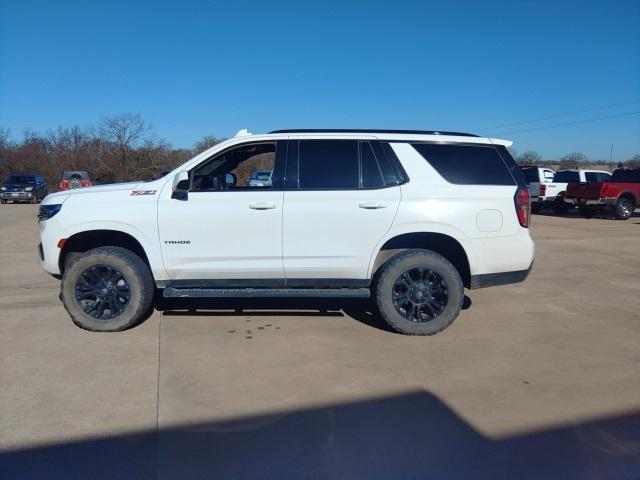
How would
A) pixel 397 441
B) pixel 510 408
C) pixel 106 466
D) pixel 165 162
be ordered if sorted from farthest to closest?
pixel 165 162 < pixel 510 408 < pixel 397 441 < pixel 106 466

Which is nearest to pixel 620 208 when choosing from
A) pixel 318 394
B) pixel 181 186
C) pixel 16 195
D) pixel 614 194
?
pixel 614 194

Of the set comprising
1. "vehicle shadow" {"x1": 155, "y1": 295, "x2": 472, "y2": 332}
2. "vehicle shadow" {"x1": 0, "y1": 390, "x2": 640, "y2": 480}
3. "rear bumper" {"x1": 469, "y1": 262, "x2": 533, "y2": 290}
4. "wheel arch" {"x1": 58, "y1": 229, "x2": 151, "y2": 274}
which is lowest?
"vehicle shadow" {"x1": 0, "y1": 390, "x2": 640, "y2": 480}

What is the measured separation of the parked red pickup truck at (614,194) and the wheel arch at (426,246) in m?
16.6

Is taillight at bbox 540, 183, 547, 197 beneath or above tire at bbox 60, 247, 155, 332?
above

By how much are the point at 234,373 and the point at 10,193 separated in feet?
96.0

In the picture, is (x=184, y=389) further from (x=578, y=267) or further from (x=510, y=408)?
(x=578, y=267)

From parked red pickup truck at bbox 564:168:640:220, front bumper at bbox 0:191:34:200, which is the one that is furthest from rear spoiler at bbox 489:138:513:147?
front bumper at bbox 0:191:34:200

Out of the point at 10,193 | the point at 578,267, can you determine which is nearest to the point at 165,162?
the point at 10,193

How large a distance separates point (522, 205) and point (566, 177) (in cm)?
1920

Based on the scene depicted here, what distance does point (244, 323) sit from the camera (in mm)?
5906

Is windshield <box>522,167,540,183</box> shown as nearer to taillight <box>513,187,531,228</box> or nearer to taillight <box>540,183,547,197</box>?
taillight <box>540,183,547,197</box>

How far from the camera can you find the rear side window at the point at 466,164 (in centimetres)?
557

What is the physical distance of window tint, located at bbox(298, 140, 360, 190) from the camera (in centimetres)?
548

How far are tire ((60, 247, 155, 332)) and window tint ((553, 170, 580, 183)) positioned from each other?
21.0m
